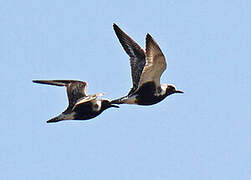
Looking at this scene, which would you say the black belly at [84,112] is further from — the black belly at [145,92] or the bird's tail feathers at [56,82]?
the bird's tail feathers at [56,82]

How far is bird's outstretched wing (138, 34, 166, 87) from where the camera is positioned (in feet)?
104

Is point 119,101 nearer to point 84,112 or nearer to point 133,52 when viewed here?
point 84,112

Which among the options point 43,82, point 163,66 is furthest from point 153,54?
point 43,82

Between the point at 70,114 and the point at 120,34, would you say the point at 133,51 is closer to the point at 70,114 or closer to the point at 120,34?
the point at 120,34

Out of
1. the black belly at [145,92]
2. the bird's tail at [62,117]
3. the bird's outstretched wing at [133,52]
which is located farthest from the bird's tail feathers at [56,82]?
the black belly at [145,92]

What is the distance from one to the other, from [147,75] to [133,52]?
3030mm

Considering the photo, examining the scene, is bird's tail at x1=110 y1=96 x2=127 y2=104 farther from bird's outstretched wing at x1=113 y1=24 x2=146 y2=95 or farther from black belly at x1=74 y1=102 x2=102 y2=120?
bird's outstretched wing at x1=113 y1=24 x2=146 y2=95

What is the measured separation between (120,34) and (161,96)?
3.47 metres

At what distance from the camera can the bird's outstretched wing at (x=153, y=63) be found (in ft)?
104

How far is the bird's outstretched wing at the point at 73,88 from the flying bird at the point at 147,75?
1178mm

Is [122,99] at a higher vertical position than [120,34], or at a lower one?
lower

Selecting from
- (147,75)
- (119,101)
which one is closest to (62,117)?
(119,101)

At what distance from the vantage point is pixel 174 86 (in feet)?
115

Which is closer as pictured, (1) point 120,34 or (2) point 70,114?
(2) point 70,114
